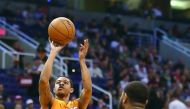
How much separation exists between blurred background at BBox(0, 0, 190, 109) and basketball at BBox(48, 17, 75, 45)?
448 centimetres

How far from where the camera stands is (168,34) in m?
23.4

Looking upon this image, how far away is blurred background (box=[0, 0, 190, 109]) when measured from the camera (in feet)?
43.5

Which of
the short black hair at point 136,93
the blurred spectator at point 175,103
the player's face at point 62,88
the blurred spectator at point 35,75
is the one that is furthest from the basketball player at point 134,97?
the blurred spectator at point 35,75

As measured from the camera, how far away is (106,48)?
19469 mm

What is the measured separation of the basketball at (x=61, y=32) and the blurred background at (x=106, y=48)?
14.7 feet

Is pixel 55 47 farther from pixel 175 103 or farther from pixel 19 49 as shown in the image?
pixel 19 49

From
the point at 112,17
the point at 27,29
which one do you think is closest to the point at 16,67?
the point at 27,29

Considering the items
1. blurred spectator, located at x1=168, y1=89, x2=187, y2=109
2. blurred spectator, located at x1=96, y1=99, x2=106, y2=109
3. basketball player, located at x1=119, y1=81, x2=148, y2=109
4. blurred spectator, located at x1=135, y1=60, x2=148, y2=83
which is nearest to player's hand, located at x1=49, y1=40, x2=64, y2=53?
basketball player, located at x1=119, y1=81, x2=148, y2=109

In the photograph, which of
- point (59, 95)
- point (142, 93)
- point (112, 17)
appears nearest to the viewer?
point (142, 93)

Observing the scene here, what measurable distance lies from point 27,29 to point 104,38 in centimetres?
308

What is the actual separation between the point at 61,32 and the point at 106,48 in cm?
1332

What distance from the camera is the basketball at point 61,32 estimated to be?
6141 millimetres

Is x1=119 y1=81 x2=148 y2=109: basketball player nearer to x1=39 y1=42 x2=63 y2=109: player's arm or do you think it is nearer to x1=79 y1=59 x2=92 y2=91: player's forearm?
x1=39 y1=42 x2=63 y2=109: player's arm

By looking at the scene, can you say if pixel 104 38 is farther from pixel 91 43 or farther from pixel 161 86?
pixel 161 86
